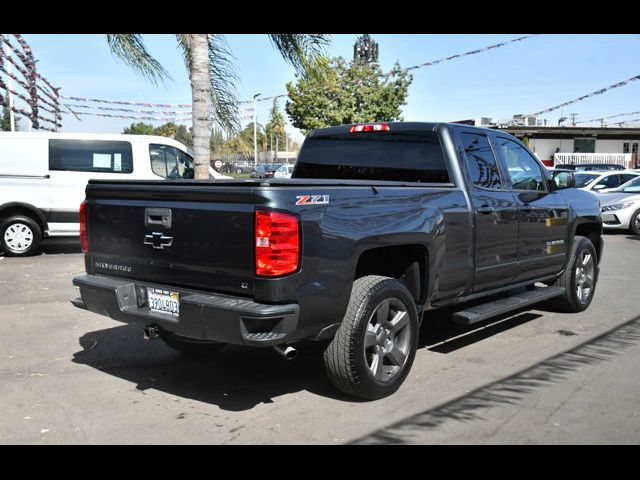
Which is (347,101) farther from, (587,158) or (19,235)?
(19,235)

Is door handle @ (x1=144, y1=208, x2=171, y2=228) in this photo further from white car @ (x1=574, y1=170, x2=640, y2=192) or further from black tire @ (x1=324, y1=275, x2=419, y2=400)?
white car @ (x1=574, y1=170, x2=640, y2=192)

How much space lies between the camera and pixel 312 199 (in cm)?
378

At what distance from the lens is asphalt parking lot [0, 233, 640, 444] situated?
12.5 ft

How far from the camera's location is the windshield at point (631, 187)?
1602 centimetres

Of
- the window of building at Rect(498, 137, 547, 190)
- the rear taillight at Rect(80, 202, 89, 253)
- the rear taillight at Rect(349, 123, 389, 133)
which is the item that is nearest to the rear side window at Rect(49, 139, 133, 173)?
the rear taillight at Rect(349, 123, 389, 133)

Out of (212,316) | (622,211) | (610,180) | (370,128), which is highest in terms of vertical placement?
(370,128)

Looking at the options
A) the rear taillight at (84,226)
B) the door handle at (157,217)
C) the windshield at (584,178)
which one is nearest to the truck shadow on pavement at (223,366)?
the rear taillight at (84,226)

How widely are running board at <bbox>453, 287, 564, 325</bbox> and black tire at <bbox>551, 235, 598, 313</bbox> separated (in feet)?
0.99

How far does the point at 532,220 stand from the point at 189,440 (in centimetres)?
394

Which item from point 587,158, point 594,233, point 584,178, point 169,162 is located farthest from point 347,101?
point 594,233

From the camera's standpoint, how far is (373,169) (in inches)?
224

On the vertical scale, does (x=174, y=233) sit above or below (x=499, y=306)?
above

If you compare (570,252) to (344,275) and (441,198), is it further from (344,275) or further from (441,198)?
(344,275)

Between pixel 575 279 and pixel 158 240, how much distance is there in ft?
16.1
